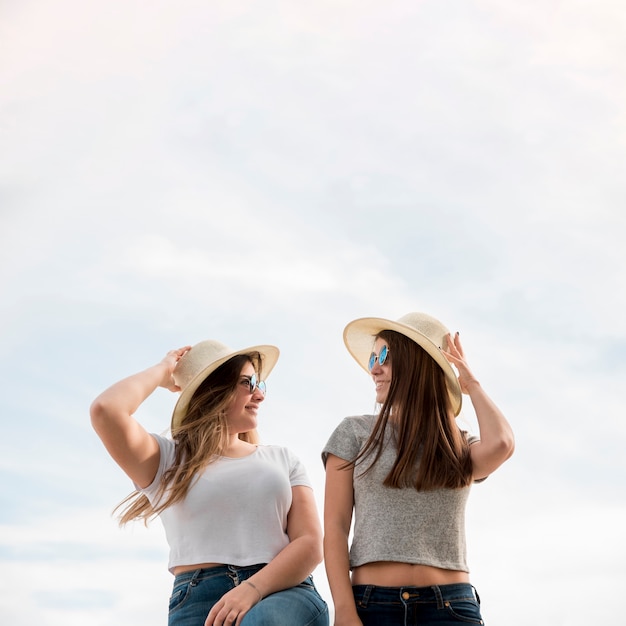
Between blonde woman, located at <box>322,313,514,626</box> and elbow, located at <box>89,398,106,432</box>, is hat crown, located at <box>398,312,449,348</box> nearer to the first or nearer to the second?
blonde woman, located at <box>322,313,514,626</box>

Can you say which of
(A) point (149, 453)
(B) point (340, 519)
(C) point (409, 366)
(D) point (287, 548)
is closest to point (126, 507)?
(A) point (149, 453)

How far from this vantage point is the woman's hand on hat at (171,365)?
19.5ft

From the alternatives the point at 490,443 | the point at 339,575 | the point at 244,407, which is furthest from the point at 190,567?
the point at 490,443

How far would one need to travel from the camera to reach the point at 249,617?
4.76 m

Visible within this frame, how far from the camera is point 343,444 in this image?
5180 millimetres

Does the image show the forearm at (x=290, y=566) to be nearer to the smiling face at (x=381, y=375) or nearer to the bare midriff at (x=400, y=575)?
the bare midriff at (x=400, y=575)

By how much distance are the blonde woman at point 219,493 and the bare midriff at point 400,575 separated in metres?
0.48

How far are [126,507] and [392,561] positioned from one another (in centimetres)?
191

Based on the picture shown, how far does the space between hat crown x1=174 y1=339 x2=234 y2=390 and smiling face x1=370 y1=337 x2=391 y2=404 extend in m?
1.09

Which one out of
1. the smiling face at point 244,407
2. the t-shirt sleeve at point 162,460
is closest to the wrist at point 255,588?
the t-shirt sleeve at point 162,460

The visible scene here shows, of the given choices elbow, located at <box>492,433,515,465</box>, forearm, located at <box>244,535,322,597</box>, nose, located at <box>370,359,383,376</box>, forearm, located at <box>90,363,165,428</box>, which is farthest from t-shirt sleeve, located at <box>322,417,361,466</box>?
forearm, located at <box>90,363,165,428</box>

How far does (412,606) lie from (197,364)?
230cm

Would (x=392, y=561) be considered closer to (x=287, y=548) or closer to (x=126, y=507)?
(x=287, y=548)

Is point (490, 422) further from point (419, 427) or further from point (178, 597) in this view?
point (178, 597)
